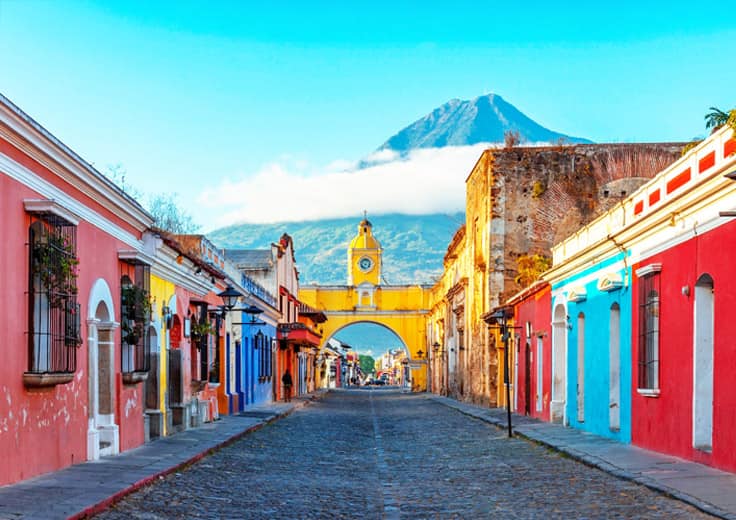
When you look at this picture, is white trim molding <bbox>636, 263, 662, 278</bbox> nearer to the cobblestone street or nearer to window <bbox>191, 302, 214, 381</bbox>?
the cobblestone street

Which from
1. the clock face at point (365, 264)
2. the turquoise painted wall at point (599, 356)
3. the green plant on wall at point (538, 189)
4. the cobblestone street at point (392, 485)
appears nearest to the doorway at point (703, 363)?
the cobblestone street at point (392, 485)

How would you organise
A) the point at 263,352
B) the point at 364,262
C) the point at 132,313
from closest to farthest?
the point at 132,313 → the point at 263,352 → the point at 364,262

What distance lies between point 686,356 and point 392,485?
4143 millimetres

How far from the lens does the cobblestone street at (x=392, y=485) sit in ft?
28.3

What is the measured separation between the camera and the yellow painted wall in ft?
53.0

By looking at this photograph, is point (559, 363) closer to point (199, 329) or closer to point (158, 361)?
point (199, 329)

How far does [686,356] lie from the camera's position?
12.5 meters

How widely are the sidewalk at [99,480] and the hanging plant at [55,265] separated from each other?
A: 1.81 meters

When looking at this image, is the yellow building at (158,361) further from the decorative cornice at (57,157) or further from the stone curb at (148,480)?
the decorative cornice at (57,157)

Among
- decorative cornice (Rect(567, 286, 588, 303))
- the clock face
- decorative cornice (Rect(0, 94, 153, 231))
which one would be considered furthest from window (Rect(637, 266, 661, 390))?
the clock face

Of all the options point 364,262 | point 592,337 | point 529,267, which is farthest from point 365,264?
point 592,337

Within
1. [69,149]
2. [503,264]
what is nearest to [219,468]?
[69,149]

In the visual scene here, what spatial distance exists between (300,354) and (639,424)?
38.6 metres

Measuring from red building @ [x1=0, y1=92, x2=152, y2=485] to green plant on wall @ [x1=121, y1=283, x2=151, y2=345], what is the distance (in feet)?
0.10
